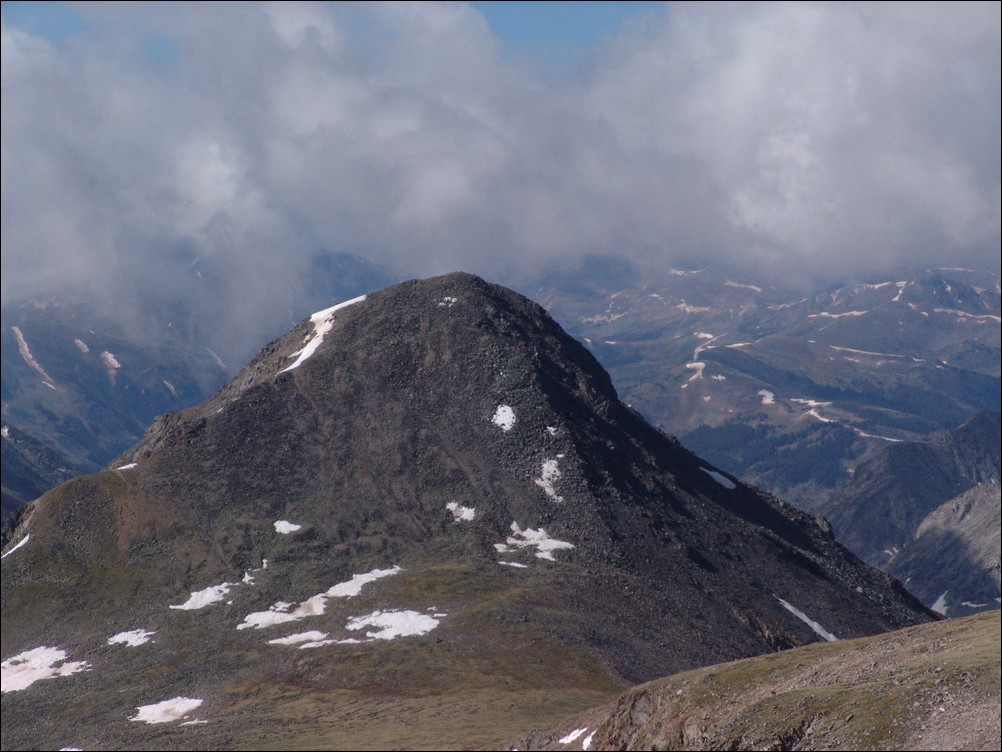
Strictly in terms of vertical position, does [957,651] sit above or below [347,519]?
below

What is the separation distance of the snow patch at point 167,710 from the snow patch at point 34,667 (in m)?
18.6

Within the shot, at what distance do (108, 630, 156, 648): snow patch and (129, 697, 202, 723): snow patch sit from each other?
63.6 ft

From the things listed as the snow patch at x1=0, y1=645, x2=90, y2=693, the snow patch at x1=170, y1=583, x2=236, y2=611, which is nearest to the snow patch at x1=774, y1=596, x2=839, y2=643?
the snow patch at x1=170, y1=583, x2=236, y2=611

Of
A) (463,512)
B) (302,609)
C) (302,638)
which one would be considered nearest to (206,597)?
(302,609)

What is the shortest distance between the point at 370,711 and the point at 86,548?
2830 inches

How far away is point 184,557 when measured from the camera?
190m

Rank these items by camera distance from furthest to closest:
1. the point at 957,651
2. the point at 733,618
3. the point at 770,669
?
the point at 733,618
the point at 770,669
the point at 957,651

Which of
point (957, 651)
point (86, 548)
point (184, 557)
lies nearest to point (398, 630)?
point (184, 557)

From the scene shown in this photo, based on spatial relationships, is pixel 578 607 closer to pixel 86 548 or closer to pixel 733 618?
pixel 733 618

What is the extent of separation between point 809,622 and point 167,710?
97174 millimetres

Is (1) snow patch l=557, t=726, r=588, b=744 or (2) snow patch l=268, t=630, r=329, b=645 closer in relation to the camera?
(1) snow patch l=557, t=726, r=588, b=744

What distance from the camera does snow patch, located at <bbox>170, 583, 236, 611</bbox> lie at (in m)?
179

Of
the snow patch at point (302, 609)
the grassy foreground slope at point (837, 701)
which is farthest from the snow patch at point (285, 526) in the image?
the grassy foreground slope at point (837, 701)

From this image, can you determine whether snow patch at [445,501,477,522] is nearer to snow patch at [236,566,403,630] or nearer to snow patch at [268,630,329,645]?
snow patch at [236,566,403,630]
